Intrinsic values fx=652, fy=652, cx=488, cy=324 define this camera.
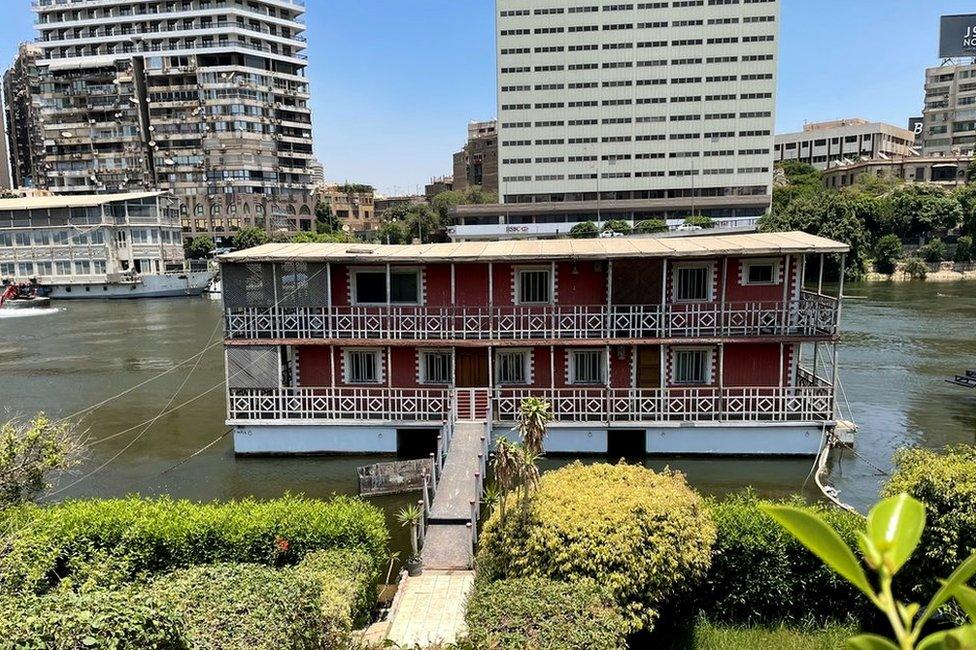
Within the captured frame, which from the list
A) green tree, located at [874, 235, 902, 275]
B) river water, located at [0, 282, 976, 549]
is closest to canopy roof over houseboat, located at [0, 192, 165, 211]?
river water, located at [0, 282, 976, 549]

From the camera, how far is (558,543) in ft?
33.9

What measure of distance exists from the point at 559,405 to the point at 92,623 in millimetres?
15977

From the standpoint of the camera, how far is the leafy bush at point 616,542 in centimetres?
1009

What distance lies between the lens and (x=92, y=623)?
6.67 meters

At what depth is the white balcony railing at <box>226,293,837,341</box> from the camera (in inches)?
818

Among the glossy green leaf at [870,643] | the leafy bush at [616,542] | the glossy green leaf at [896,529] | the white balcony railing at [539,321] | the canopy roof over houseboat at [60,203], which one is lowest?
the leafy bush at [616,542]

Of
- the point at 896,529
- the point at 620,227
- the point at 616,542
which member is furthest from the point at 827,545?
the point at 620,227

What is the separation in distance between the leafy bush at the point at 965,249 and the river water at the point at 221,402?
26977mm

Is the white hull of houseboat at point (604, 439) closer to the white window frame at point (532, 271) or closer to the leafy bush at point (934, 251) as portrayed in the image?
the white window frame at point (532, 271)

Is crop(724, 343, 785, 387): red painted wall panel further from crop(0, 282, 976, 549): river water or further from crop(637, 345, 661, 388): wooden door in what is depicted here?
crop(0, 282, 976, 549): river water

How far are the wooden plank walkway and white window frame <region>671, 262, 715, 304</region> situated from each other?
7597 millimetres

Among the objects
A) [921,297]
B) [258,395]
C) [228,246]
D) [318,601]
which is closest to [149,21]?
[228,246]

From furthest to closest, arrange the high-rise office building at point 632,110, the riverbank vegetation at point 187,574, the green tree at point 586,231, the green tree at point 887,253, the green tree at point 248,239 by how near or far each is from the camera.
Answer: the high-rise office building at point 632,110 → the green tree at point 248,239 → the green tree at point 586,231 → the green tree at point 887,253 → the riverbank vegetation at point 187,574

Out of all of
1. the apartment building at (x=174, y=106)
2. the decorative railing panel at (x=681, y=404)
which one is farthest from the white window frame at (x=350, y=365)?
the apartment building at (x=174, y=106)
